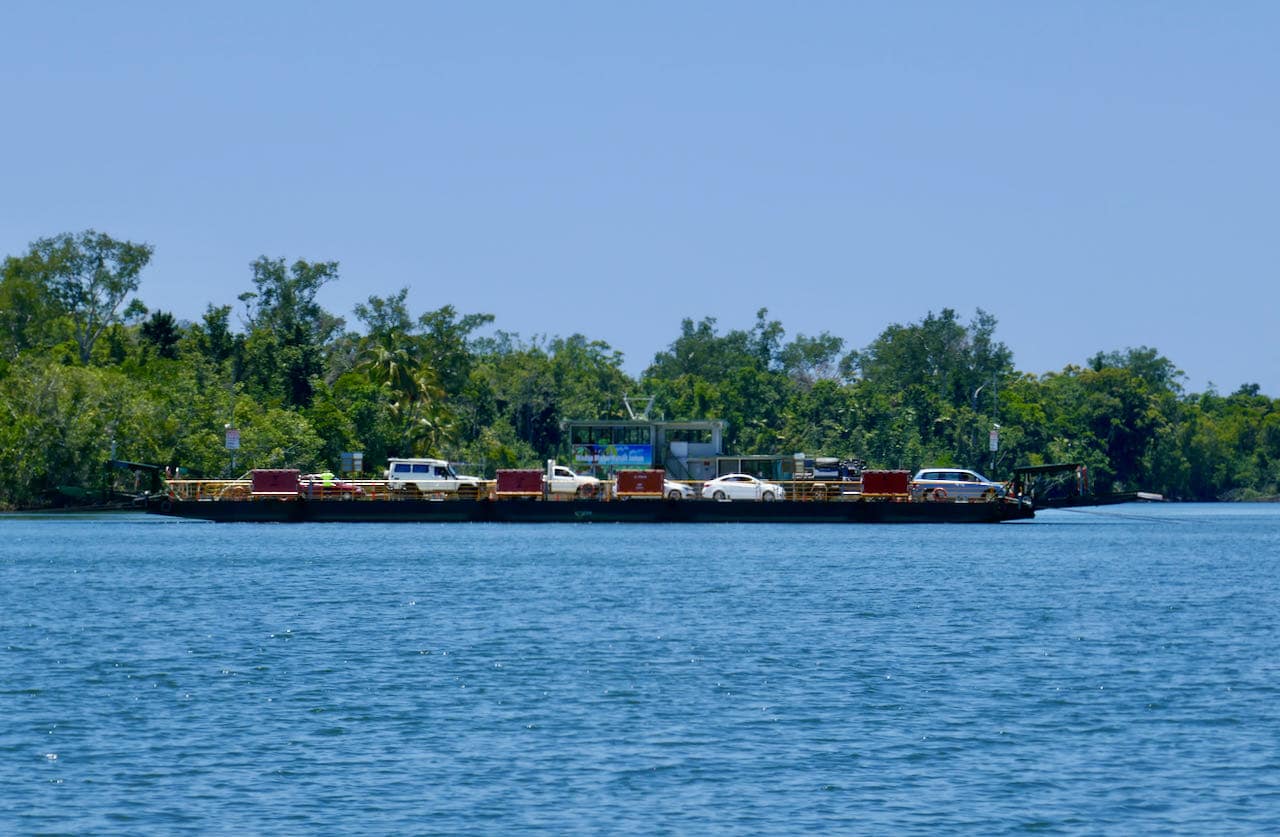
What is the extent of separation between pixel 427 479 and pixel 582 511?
355 inches

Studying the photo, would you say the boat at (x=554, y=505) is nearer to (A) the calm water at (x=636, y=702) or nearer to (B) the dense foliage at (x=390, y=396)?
(B) the dense foliage at (x=390, y=396)

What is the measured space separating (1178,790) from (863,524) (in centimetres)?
7886

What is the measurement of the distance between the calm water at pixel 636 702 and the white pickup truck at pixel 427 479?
38301 mm

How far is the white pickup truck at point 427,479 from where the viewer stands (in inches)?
3841

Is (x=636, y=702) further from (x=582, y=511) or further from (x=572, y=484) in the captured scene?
(x=572, y=484)

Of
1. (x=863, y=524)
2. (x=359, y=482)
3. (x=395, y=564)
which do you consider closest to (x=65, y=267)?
(x=359, y=482)

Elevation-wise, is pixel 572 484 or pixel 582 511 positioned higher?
pixel 572 484

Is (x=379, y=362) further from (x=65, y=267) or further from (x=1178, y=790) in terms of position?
(x=1178, y=790)

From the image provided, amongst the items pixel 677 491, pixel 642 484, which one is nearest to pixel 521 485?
pixel 642 484

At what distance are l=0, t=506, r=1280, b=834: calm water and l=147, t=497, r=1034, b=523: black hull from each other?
35471mm

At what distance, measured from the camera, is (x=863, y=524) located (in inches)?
3962

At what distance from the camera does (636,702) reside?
28891mm

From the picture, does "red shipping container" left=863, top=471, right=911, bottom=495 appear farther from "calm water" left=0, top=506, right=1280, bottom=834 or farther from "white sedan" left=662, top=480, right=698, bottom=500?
"calm water" left=0, top=506, right=1280, bottom=834

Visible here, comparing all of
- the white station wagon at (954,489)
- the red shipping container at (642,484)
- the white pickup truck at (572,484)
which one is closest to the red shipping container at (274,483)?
the white pickup truck at (572,484)
